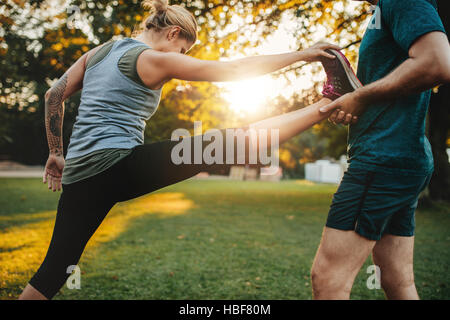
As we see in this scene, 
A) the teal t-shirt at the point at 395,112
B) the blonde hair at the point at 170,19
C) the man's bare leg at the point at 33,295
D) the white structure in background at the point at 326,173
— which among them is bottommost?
the white structure in background at the point at 326,173

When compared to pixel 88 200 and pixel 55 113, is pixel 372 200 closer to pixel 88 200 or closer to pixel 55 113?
pixel 88 200

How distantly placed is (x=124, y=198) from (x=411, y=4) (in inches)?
67.6

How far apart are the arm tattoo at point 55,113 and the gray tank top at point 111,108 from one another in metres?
0.39

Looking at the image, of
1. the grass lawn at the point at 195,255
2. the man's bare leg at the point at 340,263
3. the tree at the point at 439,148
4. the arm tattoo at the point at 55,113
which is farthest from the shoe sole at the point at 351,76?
the tree at the point at 439,148

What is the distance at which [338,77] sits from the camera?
1.87 metres

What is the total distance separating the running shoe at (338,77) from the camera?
183 centimetres

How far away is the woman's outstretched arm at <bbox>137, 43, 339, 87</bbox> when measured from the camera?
175cm

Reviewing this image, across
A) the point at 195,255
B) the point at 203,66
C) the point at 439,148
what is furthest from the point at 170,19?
the point at 439,148

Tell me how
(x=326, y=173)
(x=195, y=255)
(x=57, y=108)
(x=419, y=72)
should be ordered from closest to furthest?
1. (x=419, y=72)
2. (x=57, y=108)
3. (x=195, y=255)
4. (x=326, y=173)

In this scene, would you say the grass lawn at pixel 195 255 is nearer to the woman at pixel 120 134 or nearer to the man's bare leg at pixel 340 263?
the woman at pixel 120 134

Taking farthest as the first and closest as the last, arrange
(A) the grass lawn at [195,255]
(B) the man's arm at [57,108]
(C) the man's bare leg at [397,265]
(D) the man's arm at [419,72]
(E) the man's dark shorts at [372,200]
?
1. (A) the grass lawn at [195,255]
2. (B) the man's arm at [57,108]
3. (C) the man's bare leg at [397,265]
4. (E) the man's dark shorts at [372,200]
5. (D) the man's arm at [419,72]

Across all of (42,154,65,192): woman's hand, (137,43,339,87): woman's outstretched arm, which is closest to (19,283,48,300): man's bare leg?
(42,154,65,192): woman's hand

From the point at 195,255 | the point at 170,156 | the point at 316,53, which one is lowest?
the point at 195,255

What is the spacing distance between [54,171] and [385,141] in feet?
6.68
